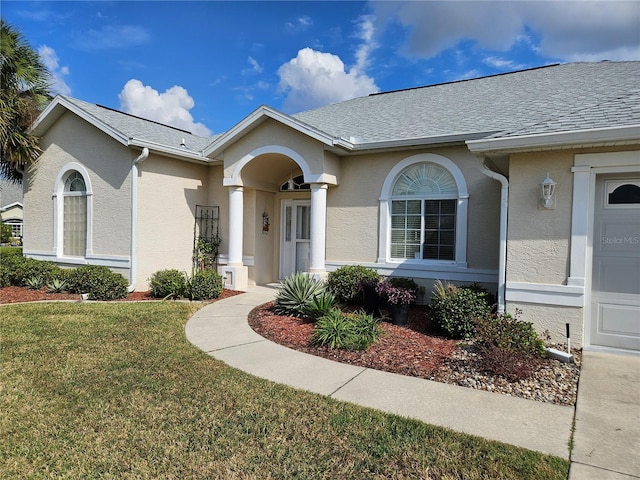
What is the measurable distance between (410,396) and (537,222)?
3918 millimetres

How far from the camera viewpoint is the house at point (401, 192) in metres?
6.24

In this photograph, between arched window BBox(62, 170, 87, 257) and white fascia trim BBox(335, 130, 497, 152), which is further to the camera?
arched window BBox(62, 170, 87, 257)

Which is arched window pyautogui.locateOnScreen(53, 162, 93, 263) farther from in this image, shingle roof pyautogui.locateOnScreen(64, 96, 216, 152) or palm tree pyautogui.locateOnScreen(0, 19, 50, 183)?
shingle roof pyautogui.locateOnScreen(64, 96, 216, 152)

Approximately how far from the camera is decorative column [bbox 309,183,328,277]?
1041cm

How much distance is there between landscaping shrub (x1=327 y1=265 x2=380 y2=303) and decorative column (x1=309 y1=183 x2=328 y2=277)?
0.92 m

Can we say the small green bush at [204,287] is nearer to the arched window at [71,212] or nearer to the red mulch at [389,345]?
the red mulch at [389,345]

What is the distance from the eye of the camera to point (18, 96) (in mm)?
12242

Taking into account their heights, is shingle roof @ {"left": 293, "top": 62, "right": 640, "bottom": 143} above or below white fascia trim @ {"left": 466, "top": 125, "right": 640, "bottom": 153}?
above

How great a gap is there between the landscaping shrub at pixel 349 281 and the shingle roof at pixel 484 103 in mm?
3396

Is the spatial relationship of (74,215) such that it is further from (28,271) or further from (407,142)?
(407,142)

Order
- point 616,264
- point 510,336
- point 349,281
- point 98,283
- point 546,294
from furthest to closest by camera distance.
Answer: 1. point 98,283
2. point 349,281
3. point 546,294
4. point 616,264
5. point 510,336

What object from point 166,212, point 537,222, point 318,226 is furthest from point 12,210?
point 537,222

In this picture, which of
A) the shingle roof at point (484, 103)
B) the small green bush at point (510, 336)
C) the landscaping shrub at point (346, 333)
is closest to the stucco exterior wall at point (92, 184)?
the shingle roof at point (484, 103)

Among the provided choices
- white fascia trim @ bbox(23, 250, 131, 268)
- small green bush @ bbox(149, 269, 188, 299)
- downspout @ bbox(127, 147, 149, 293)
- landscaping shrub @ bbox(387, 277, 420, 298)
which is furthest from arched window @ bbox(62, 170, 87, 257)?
landscaping shrub @ bbox(387, 277, 420, 298)
